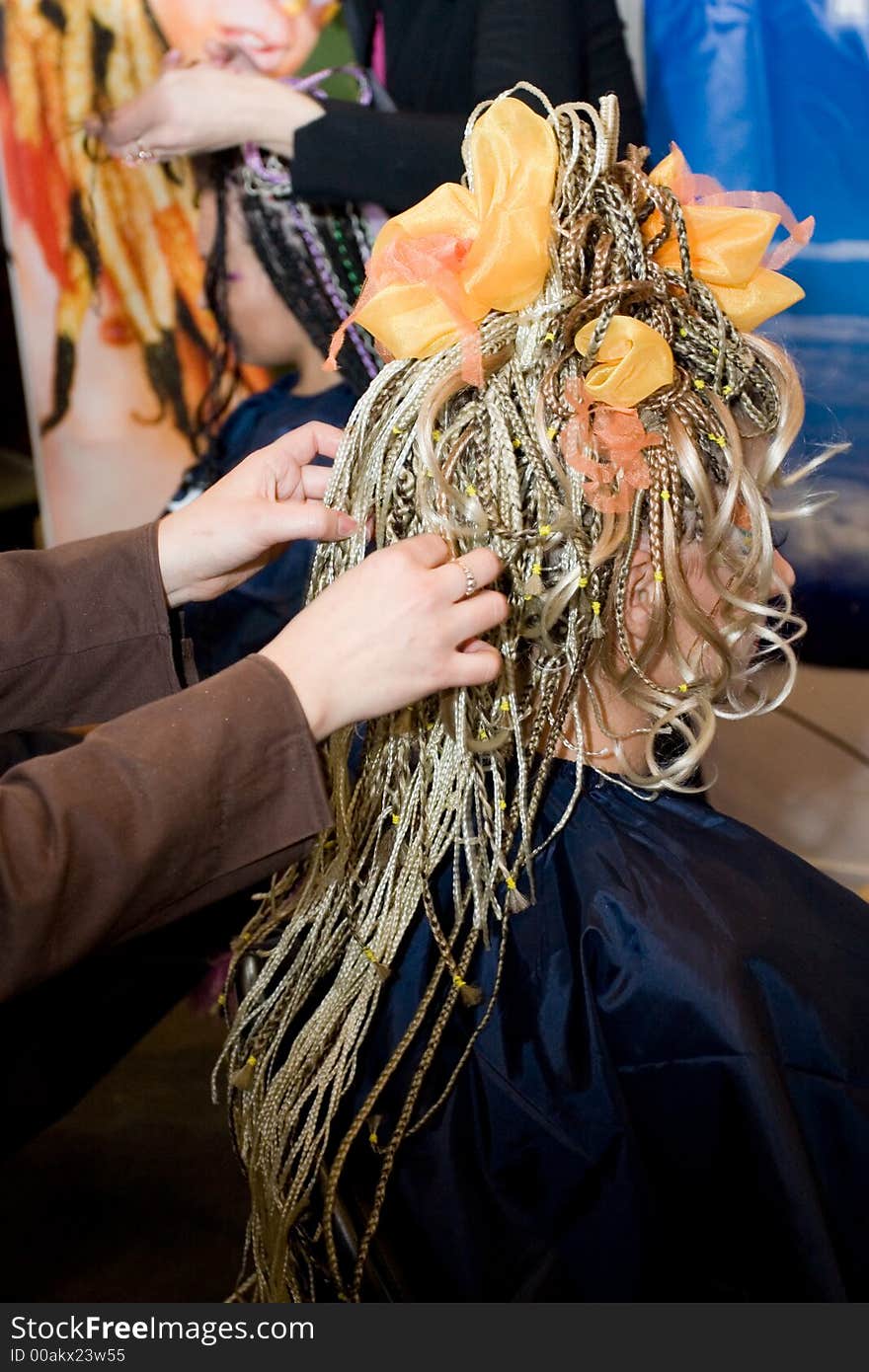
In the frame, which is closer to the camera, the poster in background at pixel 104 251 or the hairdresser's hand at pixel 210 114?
the hairdresser's hand at pixel 210 114

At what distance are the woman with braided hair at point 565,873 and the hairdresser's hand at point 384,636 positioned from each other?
0.09 feet

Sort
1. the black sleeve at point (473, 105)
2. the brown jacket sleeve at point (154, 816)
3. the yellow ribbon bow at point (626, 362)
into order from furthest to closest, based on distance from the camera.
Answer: the black sleeve at point (473, 105), the yellow ribbon bow at point (626, 362), the brown jacket sleeve at point (154, 816)

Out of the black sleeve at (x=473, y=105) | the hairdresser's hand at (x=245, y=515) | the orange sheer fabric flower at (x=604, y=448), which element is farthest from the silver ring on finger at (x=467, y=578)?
the black sleeve at (x=473, y=105)

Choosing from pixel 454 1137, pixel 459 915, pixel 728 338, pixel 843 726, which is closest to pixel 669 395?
pixel 728 338

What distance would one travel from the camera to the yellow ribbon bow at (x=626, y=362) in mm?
775

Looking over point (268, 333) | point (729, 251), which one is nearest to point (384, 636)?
point (729, 251)

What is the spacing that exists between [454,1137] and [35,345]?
173 cm

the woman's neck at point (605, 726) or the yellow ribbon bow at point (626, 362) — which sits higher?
the yellow ribbon bow at point (626, 362)

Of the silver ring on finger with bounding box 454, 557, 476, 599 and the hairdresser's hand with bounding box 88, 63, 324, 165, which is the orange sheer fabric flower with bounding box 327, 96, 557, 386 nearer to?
the silver ring on finger with bounding box 454, 557, 476, 599

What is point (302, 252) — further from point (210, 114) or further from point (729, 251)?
point (729, 251)

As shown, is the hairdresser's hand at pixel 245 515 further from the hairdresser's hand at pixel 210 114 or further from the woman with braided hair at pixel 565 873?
the hairdresser's hand at pixel 210 114

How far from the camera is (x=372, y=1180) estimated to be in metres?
0.93

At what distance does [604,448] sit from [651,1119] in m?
0.51
